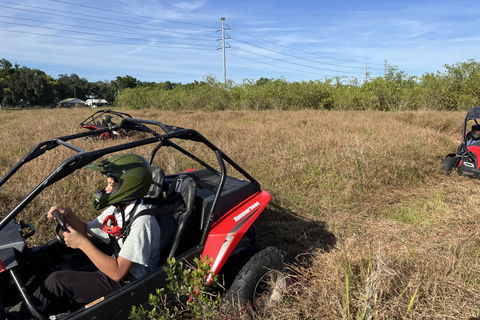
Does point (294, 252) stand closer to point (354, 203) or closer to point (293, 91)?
point (354, 203)

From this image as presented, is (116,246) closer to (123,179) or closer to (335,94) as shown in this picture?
(123,179)

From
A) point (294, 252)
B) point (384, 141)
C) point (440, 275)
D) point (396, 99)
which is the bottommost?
point (294, 252)

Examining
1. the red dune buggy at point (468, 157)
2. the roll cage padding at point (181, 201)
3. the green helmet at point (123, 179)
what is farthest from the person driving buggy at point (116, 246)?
the red dune buggy at point (468, 157)

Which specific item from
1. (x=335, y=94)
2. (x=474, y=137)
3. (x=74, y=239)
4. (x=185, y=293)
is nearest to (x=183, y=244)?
(x=185, y=293)

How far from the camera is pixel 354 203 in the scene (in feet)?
16.0

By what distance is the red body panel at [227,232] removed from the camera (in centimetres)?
224

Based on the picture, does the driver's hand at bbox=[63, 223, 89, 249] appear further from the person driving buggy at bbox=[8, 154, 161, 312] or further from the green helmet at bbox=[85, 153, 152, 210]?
the green helmet at bbox=[85, 153, 152, 210]

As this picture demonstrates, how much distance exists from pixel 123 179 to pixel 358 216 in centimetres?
345

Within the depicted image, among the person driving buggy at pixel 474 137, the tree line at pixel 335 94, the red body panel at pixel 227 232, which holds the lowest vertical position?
the red body panel at pixel 227 232

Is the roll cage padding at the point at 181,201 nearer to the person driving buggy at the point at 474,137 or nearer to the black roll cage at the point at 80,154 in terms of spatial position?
the black roll cage at the point at 80,154

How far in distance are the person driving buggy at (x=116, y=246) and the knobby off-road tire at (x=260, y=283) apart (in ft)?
2.06

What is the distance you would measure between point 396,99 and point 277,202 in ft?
55.2

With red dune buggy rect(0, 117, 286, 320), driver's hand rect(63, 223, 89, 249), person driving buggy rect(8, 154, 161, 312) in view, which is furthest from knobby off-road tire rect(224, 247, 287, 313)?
driver's hand rect(63, 223, 89, 249)

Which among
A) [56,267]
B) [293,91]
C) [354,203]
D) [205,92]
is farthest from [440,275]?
[205,92]
